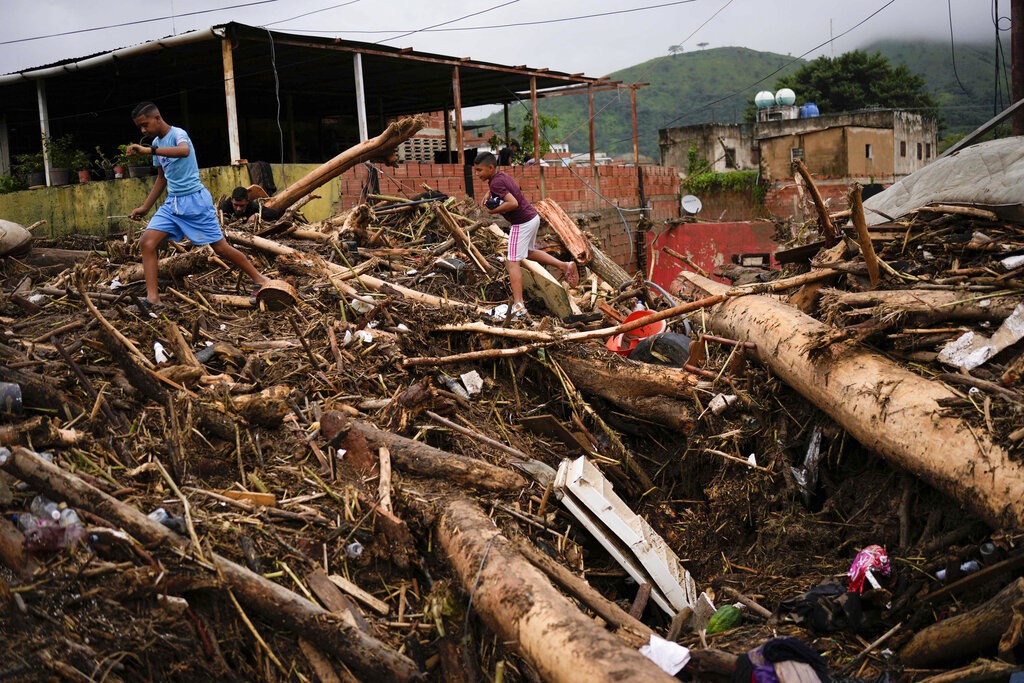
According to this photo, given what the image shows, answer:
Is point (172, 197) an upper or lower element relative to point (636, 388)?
upper

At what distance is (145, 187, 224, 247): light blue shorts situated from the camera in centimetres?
554

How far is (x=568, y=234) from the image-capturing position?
8117mm

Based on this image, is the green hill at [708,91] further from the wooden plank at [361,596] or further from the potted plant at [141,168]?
the wooden plank at [361,596]

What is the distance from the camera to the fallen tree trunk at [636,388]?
15.5 feet

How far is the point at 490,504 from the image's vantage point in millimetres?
3721

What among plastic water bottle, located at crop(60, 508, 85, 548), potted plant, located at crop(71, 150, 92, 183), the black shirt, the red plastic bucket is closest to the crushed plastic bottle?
plastic water bottle, located at crop(60, 508, 85, 548)

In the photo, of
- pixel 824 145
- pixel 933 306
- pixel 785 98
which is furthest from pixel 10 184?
pixel 785 98

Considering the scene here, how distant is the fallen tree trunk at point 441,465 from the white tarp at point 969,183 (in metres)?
3.60

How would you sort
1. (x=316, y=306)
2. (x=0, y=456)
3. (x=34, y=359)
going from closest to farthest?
(x=0, y=456) < (x=34, y=359) < (x=316, y=306)

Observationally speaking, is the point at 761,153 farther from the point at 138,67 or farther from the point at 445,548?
the point at 445,548

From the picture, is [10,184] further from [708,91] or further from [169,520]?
[708,91]

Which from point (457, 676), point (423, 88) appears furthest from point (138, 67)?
point (457, 676)

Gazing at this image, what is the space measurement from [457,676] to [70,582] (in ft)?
4.79

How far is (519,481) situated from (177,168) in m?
3.55
